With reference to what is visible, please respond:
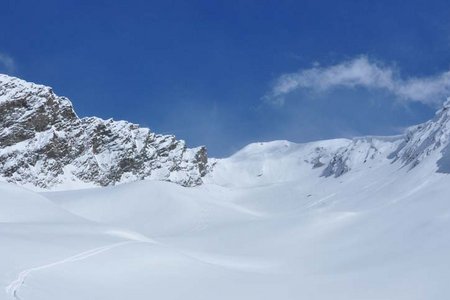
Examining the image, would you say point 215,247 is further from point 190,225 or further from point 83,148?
point 83,148

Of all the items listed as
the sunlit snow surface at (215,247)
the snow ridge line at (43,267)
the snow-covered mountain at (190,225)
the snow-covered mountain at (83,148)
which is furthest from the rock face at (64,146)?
the snow ridge line at (43,267)

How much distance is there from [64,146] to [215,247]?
67.3 meters

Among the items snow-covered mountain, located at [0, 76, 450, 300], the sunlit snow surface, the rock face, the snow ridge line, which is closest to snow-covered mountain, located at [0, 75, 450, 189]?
the rock face

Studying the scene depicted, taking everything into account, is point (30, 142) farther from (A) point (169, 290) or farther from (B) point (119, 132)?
(A) point (169, 290)

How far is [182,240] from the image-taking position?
137ft

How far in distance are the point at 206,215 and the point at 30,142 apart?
4472cm

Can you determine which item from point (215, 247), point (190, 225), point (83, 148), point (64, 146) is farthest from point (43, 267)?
point (83, 148)

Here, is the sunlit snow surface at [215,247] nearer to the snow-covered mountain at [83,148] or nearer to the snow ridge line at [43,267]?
the snow ridge line at [43,267]

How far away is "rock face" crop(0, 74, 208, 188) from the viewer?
94756 millimetres

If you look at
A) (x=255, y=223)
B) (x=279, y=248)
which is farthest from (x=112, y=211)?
(x=279, y=248)

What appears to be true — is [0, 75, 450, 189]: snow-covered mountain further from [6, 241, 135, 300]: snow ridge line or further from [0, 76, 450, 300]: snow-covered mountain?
[6, 241, 135, 300]: snow ridge line

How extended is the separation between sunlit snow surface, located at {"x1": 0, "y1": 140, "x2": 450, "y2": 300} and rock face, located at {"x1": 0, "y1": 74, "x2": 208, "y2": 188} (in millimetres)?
29557

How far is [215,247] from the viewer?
39.1 meters

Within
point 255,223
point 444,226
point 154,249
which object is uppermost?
point 255,223
